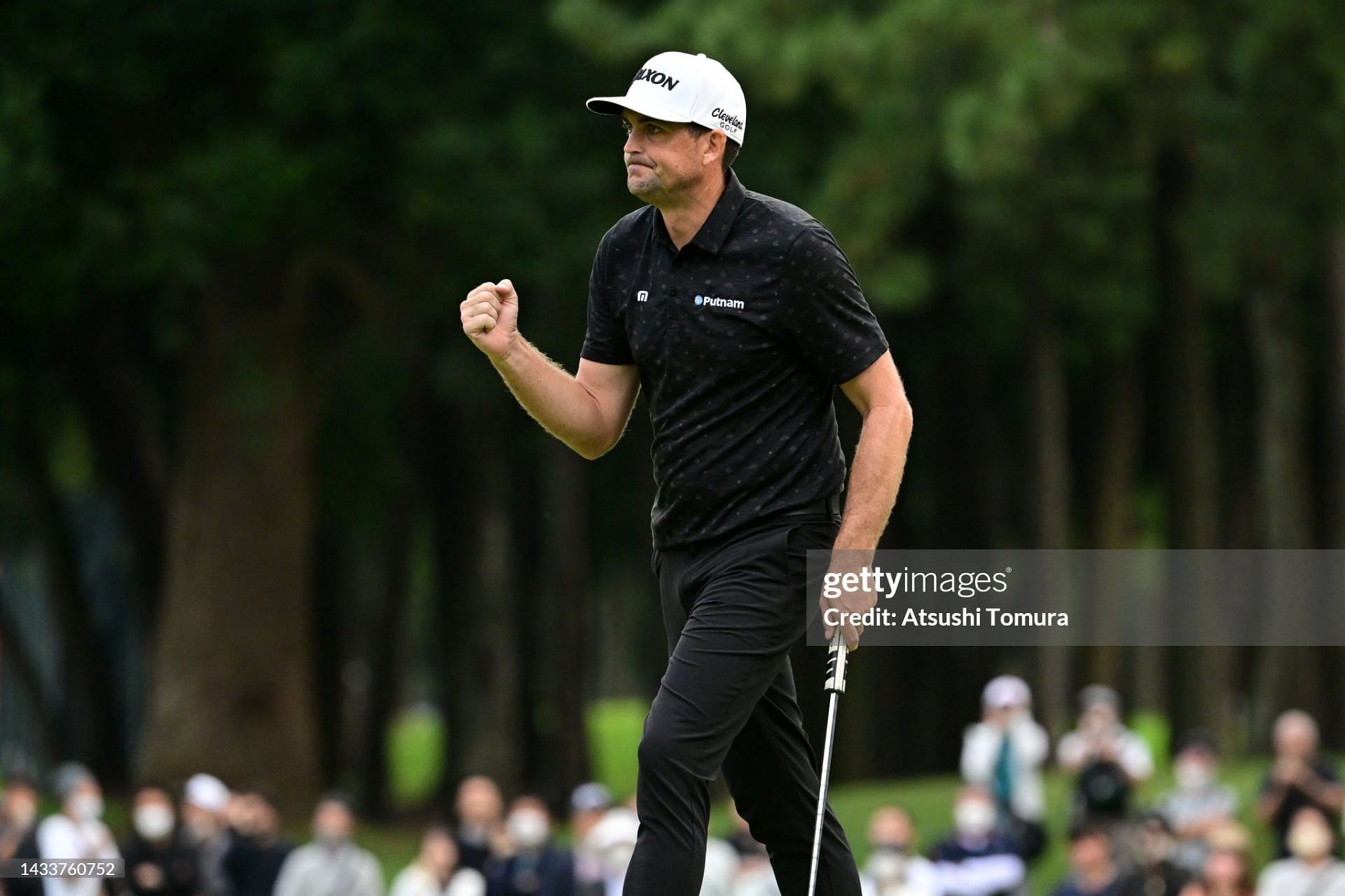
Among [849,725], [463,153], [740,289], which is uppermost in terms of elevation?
[463,153]

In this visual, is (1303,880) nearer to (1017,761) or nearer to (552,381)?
(1017,761)

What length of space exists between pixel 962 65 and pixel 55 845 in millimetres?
12140

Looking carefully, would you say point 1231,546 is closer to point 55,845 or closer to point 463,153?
point 463,153

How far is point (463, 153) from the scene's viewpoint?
22969 mm

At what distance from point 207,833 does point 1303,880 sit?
899 centimetres

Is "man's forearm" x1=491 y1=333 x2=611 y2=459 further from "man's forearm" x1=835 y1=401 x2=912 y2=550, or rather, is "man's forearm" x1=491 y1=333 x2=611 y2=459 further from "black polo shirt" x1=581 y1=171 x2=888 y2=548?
"man's forearm" x1=835 y1=401 x2=912 y2=550

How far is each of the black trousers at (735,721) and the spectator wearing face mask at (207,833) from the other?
42.3 ft

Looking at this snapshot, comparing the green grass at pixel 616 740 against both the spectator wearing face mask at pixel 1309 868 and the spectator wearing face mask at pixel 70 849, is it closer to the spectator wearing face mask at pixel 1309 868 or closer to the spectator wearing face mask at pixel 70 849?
the spectator wearing face mask at pixel 1309 868

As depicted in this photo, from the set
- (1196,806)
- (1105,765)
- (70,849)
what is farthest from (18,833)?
(1196,806)

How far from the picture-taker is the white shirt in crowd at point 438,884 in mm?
16984

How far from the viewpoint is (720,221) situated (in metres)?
5.83

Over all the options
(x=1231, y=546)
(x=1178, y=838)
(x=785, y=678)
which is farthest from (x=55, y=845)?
(x=1231, y=546)

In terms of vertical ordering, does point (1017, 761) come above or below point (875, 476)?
above

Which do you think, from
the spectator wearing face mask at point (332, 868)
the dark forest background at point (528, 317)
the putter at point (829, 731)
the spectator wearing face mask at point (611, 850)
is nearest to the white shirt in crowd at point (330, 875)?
the spectator wearing face mask at point (332, 868)
